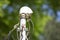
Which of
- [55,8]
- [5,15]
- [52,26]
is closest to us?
[5,15]

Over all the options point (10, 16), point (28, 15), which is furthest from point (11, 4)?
point (28, 15)

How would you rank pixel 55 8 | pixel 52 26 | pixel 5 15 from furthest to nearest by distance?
pixel 52 26 < pixel 55 8 < pixel 5 15

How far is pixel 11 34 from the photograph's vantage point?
1.07 metres

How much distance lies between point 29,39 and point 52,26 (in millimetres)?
3857

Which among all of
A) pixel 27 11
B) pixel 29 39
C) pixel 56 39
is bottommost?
pixel 56 39

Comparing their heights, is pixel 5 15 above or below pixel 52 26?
above

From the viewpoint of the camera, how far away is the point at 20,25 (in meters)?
1.07

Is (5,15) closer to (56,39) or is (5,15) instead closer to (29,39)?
(29,39)

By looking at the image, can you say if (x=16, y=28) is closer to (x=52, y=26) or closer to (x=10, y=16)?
(x=10, y=16)

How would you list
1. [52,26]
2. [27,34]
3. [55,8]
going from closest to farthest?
[27,34], [55,8], [52,26]

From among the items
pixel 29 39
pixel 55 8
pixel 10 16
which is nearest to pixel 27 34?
pixel 29 39

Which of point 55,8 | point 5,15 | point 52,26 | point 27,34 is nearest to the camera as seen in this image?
point 27,34

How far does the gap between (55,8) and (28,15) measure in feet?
3.97

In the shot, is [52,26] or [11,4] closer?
[11,4]
